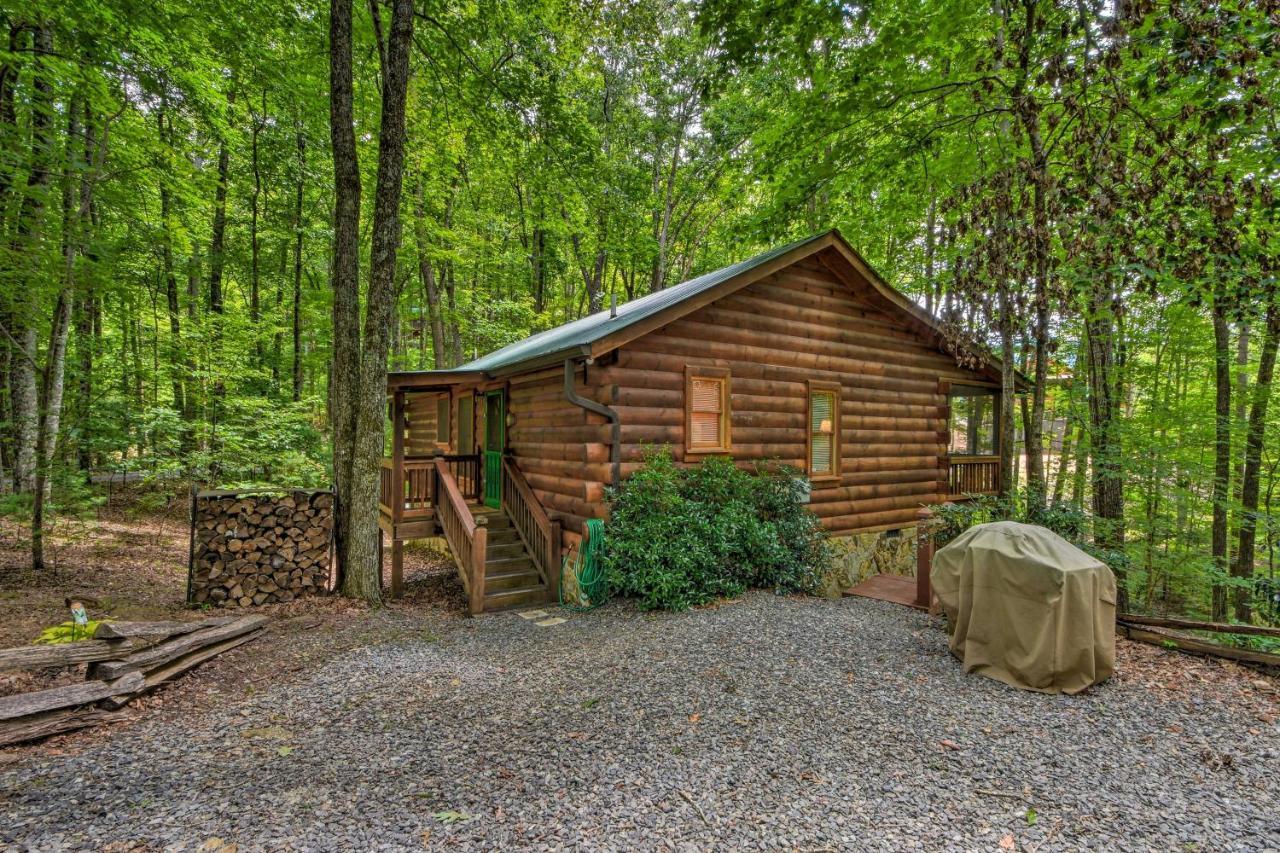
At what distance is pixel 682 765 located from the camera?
3.17 metres

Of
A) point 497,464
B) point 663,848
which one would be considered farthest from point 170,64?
point 663,848

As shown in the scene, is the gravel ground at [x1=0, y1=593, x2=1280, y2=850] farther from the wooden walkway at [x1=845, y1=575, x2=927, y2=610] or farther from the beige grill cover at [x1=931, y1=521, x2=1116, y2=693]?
the wooden walkway at [x1=845, y1=575, x2=927, y2=610]

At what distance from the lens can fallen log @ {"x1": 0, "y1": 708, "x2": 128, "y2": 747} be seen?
3.35 metres

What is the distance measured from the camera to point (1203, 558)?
8945 millimetres

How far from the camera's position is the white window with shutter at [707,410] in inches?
325

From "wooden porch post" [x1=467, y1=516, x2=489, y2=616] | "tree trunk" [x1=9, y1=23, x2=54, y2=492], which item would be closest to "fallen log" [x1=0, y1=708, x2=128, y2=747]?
"wooden porch post" [x1=467, y1=516, x2=489, y2=616]

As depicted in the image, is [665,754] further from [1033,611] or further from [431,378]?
[431,378]

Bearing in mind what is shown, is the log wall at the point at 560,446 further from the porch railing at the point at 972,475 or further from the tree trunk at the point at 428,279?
the tree trunk at the point at 428,279

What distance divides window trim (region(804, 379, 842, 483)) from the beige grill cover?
466cm

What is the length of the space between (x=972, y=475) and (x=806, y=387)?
509 cm

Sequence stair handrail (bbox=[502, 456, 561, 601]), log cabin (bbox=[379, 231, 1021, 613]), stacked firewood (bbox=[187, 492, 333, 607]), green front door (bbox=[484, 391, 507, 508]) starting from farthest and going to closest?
1. green front door (bbox=[484, 391, 507, 508])
2. stair handrail (bbox=[502, 456, 561, 601])
3. log cabin (bbox=[379, 231, 1021, 613])
4. stacked firewood (bbox=[187, 492, 333, 607])

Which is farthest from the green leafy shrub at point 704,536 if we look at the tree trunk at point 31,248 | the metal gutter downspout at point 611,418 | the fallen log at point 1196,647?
the tree trunk at point 31,248

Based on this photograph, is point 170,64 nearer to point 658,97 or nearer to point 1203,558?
point 658,97

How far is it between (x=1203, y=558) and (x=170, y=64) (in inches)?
701
